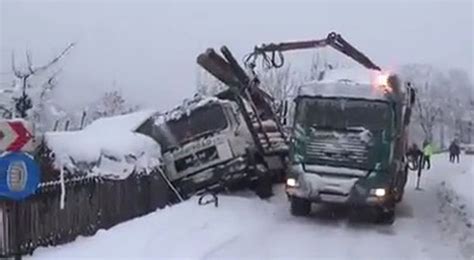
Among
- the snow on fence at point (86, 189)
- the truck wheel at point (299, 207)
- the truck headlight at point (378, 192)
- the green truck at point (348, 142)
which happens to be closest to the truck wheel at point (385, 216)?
the green truck at point (348, 142)

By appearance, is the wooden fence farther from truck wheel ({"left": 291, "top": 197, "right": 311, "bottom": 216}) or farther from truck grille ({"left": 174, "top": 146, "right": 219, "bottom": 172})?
truck wheel ({"left": 291, "top": 197, "right": 311, "bottom": 216})

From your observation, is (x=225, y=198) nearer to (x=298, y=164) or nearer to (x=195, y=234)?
(x=298, y=164)

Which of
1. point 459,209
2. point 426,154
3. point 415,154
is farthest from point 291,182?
point 426,154

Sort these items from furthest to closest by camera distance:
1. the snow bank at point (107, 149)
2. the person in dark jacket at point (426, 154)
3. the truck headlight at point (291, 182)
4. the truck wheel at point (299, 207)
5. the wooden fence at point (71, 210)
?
1. the person in dark jacket at point (426, 154)
2. the truck wheel at point (299, 207)
3. the truck headlight at point (291, 182)
4. the snow bank at point (107, 149)
5. the wooden fence at point (71, 210)

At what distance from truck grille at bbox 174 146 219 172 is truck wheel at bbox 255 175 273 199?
4.08ft

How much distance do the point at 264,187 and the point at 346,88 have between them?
4.13 metres

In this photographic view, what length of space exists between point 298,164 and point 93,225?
4628mm

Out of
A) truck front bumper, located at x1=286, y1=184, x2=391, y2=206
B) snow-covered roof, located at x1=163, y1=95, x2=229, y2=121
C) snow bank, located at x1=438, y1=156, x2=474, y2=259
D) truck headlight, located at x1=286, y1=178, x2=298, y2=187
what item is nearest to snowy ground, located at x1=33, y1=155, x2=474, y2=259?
snow bank, located at x1=438, y1=156, x2=474, y2=259

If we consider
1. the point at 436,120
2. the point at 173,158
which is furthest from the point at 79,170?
the point at 436,120

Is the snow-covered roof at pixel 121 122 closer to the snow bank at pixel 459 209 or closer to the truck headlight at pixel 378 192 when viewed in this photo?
the truck headlight at pixel 378 192

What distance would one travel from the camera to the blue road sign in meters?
8.27

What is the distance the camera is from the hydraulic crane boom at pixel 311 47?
22.3 metres

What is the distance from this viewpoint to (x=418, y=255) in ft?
44.3

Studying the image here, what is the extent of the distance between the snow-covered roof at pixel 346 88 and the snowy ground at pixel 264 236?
267cm
